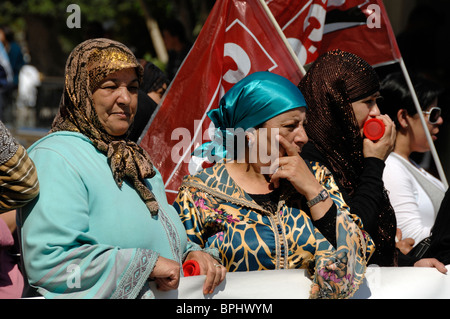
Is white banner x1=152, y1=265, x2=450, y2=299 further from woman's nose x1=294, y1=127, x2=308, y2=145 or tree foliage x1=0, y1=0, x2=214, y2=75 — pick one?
tree foliage x1=0, y1=0, x2=214, y2=75

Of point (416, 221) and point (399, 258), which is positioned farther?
point (416, 221)

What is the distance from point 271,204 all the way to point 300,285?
0.40 metres

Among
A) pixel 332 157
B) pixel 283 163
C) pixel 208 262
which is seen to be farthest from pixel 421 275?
pixel 208 262

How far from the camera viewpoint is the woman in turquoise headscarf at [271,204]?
2.89 meters

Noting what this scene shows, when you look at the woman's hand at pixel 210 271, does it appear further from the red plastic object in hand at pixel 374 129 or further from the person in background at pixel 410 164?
the person in background at pixel 410 164

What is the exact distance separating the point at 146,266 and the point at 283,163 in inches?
33.3

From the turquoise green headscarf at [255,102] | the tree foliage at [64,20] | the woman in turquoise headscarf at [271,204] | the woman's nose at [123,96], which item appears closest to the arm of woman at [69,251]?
the woman's nose at [123,96]

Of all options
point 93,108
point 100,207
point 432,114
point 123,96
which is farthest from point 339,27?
point 100,207

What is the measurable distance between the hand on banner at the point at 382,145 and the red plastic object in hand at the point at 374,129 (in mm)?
19

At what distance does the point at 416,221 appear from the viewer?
13.1ft

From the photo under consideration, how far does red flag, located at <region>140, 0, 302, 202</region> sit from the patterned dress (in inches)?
34.7

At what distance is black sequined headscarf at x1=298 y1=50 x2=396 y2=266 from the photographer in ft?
11.3

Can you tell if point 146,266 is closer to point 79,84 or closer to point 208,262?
point 208,262

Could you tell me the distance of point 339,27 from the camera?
4.80 meters
